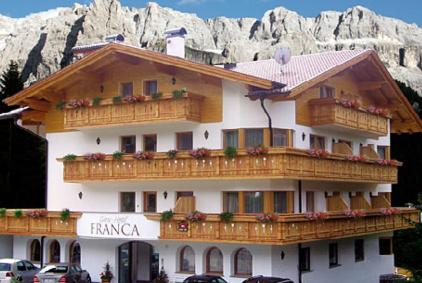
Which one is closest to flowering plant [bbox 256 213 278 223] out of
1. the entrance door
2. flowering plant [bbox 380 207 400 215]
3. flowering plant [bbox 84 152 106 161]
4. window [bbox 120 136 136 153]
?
the entrance door

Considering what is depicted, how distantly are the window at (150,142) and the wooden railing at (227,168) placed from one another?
172 centimetres

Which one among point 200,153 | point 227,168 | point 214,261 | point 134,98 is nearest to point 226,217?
point 227,168

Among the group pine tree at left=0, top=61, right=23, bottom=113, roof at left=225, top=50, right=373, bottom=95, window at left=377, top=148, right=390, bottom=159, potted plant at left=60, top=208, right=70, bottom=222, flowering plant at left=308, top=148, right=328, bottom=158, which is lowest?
potted plant at left=60, top=208, right=70, bottom=222

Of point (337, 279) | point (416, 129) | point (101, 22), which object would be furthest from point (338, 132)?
point (101, 22)

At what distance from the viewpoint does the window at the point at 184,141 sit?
95.7 feet

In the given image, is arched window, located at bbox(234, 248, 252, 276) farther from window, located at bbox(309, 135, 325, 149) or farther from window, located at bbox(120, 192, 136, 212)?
window, located at bbox(120, 192, 136, 212)

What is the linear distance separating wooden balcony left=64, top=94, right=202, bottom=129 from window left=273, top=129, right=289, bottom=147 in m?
3.05

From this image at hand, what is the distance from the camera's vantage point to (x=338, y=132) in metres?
31.7

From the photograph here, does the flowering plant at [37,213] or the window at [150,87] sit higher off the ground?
the window at [150,87]

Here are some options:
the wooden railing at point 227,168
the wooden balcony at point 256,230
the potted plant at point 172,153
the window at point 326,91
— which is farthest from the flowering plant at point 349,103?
the potted plant at point 172,153

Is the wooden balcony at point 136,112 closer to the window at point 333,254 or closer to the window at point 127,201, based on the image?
the window at point 127,201

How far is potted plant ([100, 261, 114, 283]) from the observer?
97.9 feet

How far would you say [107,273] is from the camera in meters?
30.0

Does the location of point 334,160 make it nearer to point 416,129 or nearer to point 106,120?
point 106,120
